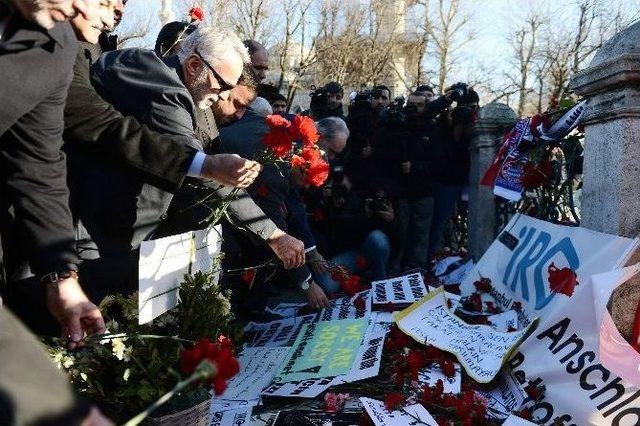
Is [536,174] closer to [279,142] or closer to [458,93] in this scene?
[458,93]

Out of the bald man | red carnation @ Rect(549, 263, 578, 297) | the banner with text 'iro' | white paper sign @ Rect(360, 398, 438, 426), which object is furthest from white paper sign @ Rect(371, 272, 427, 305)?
the bald man

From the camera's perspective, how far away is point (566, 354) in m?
2.79

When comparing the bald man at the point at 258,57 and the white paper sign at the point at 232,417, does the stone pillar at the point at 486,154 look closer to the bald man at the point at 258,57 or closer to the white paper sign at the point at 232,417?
the bald man at the point at 258,57

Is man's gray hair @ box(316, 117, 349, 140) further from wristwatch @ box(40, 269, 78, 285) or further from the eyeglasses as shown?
wristwatch @ box(40, 269, 78, 285)

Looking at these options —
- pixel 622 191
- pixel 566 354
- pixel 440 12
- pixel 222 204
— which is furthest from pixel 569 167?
pixel 440 12

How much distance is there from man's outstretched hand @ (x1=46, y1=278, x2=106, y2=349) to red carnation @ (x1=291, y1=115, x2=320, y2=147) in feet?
3.64

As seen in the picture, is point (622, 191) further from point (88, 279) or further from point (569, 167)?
point (88, 279)

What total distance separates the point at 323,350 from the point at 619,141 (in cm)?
186

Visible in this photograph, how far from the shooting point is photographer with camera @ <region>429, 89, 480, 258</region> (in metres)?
6.70

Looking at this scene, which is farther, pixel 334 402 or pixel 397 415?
pixel 334 402

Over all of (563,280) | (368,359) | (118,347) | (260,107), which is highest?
(260,107)

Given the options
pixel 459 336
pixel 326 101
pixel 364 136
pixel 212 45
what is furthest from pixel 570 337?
pixel 326 101

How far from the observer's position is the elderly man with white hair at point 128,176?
7.08 feet

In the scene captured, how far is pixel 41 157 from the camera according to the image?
1655 millimetres
